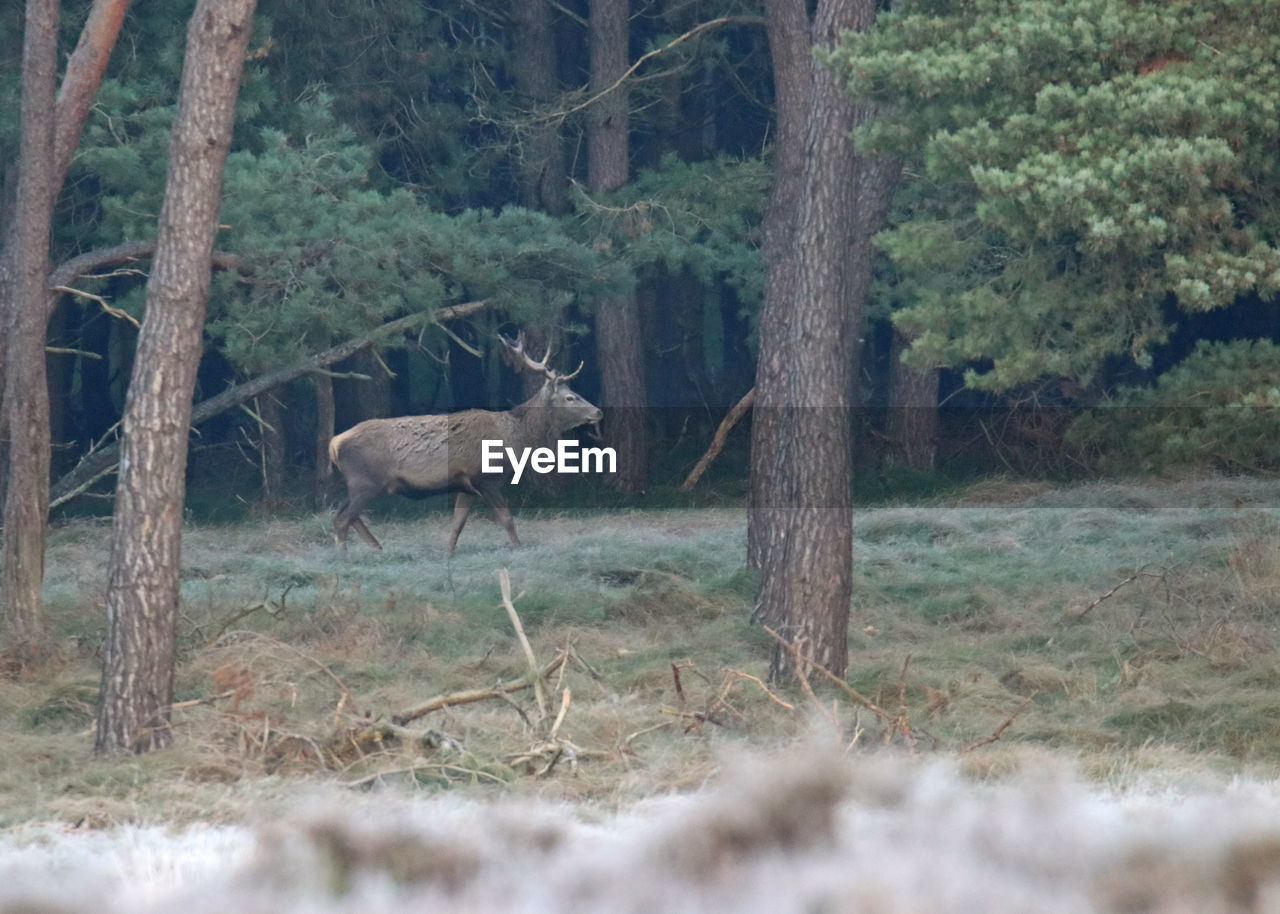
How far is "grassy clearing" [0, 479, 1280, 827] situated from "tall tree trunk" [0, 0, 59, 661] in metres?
0.59

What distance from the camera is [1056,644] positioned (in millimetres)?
9680

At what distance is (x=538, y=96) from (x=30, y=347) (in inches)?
425

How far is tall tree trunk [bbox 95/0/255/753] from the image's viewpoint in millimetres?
7137

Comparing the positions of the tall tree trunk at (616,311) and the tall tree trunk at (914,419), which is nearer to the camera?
the tall tree trunk at (616,311)

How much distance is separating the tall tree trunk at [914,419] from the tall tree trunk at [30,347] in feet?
41.5

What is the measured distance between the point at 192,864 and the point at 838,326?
17.7ft

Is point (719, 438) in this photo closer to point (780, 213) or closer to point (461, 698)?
point (780, 213)

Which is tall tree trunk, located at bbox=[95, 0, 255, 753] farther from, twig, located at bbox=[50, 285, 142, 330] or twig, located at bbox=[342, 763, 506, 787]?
twig, located at bbox=[50, 285, 142, 330]

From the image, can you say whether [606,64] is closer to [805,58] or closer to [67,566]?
[805,58]

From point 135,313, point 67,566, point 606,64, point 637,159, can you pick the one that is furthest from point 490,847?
point 637,159

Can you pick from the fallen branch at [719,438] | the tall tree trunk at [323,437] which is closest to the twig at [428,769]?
the fallen branch at [719,438]

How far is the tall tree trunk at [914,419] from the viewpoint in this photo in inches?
790

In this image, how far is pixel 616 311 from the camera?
20.0 meters

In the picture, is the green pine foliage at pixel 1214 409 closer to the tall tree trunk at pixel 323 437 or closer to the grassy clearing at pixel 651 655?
the grassy clearing at pixel 651 655
